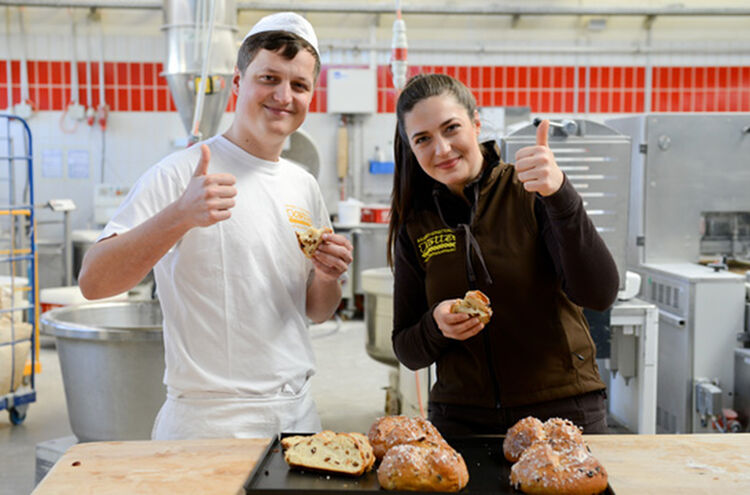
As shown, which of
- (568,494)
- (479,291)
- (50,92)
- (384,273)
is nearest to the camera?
(568,494)

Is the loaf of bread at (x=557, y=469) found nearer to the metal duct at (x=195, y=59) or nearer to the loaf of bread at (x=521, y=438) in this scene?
the loaf of bread at (x=521, y=438)

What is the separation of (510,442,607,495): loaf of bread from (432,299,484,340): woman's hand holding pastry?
338 millimetres

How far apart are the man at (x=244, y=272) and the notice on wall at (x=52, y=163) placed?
6.64 m

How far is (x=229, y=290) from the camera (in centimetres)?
165

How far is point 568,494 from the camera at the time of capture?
1.24 metres

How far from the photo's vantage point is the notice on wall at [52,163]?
7.68 metres

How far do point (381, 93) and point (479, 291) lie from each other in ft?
21.5

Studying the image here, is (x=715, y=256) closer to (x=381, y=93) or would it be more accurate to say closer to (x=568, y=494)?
(x=568, y=494)

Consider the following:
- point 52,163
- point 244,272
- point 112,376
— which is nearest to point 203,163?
point 244,272

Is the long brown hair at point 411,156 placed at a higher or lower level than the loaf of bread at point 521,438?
higher

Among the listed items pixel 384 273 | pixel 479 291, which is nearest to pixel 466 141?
pixel 479 291

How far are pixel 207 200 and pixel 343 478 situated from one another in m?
0.58

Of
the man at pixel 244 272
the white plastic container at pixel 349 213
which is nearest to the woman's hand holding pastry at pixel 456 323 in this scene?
the man at pixel 244 272

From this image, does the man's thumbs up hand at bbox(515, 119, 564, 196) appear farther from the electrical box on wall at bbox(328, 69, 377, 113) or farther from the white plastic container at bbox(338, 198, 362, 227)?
the electrical box on wall at bbox(328, 69, 377, 113)
